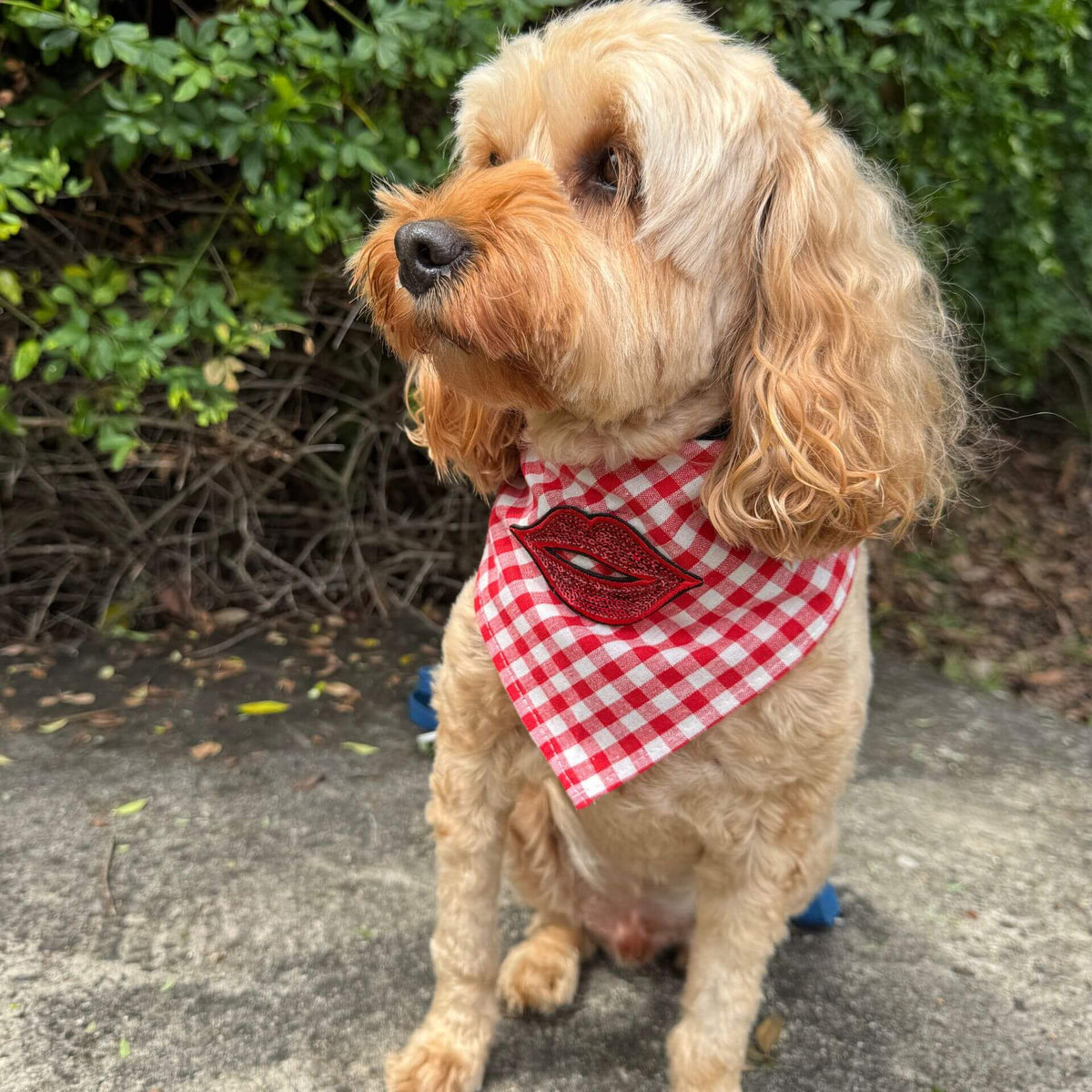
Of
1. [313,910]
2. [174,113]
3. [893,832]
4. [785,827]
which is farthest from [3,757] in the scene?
[893,832]

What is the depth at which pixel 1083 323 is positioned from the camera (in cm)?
483

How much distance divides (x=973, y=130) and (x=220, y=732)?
11.7 feet

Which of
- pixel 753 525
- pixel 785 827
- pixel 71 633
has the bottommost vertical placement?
pixel 71 633

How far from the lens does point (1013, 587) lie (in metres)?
4.85

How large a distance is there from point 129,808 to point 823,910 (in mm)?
1839

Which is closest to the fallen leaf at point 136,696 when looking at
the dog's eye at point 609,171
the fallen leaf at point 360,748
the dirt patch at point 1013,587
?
the fallen leaf at point 360,748

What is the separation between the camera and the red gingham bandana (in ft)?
5.61

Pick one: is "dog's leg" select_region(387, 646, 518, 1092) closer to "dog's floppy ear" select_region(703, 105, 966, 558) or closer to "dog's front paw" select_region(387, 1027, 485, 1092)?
"dog's front paw" select_region(387, 1027, 485, 1092)

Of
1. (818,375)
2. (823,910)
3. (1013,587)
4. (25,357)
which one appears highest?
(818,375)

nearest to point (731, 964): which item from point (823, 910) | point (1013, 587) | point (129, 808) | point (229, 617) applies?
point (823, 910)

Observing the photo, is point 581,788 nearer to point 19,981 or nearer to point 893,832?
point 19,981

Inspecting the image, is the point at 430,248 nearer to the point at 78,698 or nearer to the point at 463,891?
the point at 463,891

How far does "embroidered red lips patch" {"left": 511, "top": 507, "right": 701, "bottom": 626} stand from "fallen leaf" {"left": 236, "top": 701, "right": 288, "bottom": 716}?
1715 millimetres

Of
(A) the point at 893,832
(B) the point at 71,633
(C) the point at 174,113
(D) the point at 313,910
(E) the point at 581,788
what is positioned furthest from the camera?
(B) the point at 71,633
